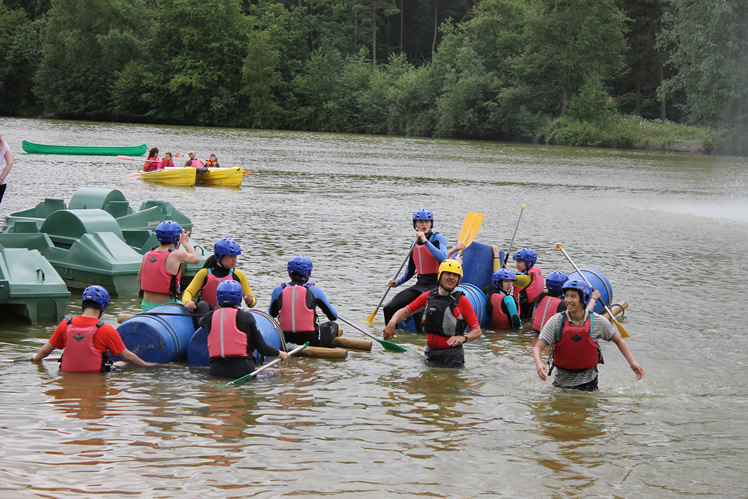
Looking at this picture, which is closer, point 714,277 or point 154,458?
point 154,458

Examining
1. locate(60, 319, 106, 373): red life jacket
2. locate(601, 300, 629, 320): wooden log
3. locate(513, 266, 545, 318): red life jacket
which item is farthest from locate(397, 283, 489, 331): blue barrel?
locate(60, 319, 106, 373): red life jacket

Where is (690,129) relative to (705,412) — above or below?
above

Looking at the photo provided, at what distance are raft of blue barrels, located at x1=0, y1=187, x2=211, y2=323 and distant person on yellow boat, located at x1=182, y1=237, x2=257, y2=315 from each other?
8.00ft

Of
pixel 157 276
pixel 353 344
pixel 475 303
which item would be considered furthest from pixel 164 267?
pixel 475 303

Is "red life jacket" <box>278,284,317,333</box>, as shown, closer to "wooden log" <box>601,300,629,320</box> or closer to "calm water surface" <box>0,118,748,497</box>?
"calm water surface" <box>0,118,748,497</box>

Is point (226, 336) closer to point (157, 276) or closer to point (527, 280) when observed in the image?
point (157, 276)

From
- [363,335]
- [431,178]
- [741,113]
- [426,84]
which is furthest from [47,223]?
[426,84]

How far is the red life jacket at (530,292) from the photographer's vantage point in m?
11.8

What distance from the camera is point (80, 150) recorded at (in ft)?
130

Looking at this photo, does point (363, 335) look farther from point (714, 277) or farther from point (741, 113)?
point (741, 113)

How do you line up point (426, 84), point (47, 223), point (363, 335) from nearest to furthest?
point (363, 335)
point (47, 223)
point (426, 84)

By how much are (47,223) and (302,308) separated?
644cm

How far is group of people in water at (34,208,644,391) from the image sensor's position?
7.70 meters

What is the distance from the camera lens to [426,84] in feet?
256
